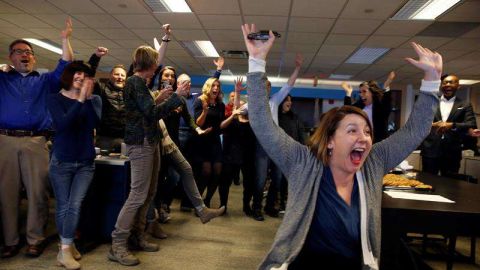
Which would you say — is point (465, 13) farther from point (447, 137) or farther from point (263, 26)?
point (263, 26)

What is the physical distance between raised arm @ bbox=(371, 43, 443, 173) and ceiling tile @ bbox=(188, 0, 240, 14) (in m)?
3.64

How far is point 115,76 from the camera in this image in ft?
9.78

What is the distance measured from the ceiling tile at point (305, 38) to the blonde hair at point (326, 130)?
4.83 metres

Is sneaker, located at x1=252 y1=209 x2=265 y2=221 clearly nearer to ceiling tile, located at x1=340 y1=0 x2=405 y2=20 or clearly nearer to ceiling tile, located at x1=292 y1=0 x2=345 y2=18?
ceiling tile, located at x1=292 y1=0 x2=345 y2=18

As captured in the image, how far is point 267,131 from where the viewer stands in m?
1.16

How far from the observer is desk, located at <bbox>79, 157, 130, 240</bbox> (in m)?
2.59

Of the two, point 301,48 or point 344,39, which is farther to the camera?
point 301,48

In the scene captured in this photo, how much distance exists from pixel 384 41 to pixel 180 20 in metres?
3.62

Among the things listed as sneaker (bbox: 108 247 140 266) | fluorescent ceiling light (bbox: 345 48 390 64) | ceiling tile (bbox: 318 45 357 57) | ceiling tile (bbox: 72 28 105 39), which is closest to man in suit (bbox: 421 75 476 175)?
sneaker (bbox: 108 247 140 266)

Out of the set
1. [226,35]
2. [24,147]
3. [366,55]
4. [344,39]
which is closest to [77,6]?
[226,35]

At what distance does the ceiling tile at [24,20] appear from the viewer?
5.51 metres

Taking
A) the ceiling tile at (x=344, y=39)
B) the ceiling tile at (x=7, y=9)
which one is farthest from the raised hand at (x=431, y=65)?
the ceiling tile at (x=7, y=9)

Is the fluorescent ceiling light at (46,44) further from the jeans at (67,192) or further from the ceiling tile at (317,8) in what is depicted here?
the jeans at (67,192)

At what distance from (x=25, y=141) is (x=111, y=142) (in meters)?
0.71
